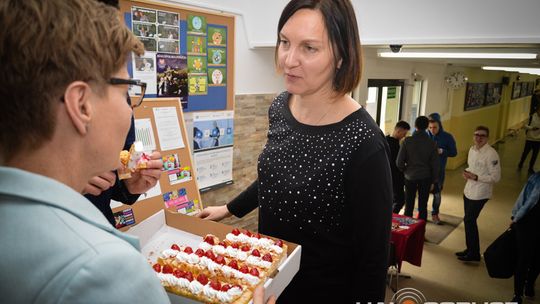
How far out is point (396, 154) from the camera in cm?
617

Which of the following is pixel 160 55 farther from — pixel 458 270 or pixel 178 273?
pixel 458 270

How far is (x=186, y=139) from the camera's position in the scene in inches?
109

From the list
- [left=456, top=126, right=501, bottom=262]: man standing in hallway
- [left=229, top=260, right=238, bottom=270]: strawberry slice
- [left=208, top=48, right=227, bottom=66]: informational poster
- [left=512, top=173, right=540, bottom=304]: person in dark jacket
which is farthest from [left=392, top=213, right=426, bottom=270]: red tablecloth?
[left=229, top=260, right=238, bottom=270]: strawberry slice

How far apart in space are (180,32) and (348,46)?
177 cm

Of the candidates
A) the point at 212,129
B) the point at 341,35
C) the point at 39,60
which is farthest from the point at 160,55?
the point at 39,60

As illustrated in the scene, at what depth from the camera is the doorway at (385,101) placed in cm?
632

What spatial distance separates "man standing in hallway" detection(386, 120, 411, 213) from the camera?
597cm

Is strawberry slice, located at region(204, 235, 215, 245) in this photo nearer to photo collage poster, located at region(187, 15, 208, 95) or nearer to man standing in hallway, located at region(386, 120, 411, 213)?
photo collage poster, located at region(187, 15, 208, 95)

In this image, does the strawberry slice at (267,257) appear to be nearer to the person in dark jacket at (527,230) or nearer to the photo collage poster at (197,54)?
the photo collage poster at (197,54)

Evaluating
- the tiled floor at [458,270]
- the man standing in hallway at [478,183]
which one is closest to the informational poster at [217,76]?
the tiled floor at [458,270]

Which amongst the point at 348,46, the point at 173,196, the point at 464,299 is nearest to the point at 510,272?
the point at 464,299

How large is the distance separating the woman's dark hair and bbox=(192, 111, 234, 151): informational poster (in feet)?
5.83

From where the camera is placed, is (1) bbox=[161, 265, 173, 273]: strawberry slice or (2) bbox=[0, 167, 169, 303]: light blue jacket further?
(1) bbox=[161, 265, 173, 273]: strawberry slice

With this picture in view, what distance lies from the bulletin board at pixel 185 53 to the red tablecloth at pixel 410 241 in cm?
251
